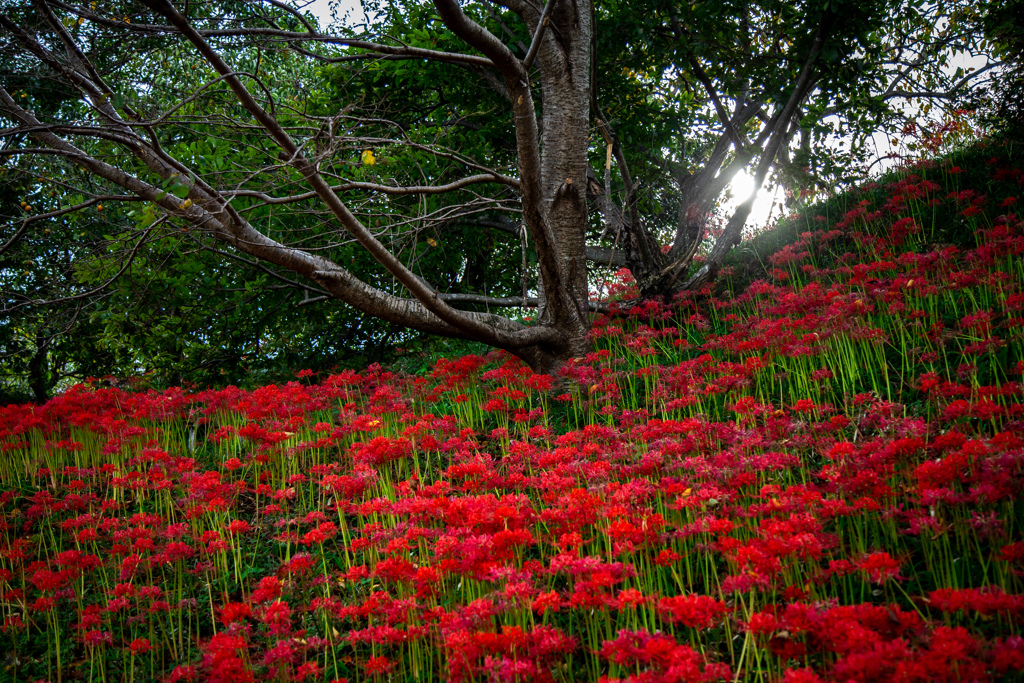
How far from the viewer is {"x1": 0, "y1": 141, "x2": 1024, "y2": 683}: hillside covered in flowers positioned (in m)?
2.47

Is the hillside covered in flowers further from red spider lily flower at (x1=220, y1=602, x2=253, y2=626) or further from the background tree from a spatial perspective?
the background tree

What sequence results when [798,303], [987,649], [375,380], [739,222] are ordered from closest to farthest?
[987,649] < [798,303] < [375,380] < [739,222]

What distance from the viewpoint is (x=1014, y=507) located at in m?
2.99

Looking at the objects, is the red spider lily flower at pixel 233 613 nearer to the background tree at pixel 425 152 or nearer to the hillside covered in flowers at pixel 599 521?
the hillside covered in flowers at pixel 599 521

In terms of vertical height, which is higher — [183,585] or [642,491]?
[642,491]

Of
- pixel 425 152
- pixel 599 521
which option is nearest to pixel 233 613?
pixel 599 521

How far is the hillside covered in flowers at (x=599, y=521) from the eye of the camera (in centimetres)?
247

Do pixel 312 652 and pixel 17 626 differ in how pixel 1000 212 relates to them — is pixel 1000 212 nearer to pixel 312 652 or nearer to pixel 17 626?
pixel 312 652

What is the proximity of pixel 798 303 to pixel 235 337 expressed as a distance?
8.00 meters

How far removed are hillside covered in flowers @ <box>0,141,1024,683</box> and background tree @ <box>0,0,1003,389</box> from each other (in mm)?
1384

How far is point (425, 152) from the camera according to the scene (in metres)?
8.12

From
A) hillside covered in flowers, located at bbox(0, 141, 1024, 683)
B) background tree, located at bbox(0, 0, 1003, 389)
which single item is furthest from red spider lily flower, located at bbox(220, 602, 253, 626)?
background tree, located at bbox(0, 0, 1003, 389)

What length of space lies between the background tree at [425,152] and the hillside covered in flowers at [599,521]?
138cm


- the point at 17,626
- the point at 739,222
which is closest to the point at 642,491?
the point at 17,626
